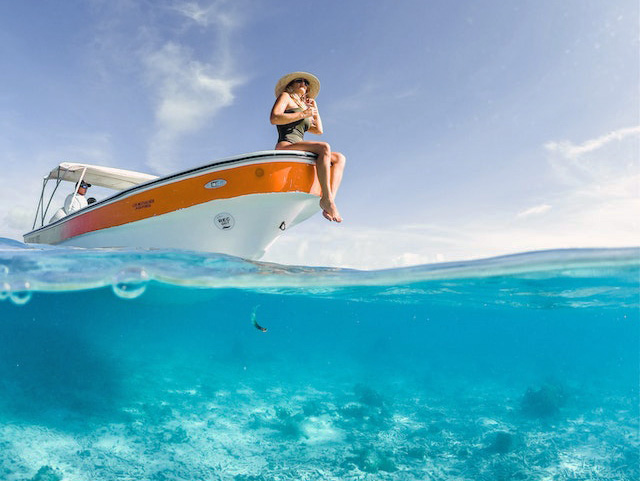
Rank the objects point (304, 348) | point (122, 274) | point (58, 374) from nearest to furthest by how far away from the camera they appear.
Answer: point (122, 274)
point (58, 374)
point (304, 348)

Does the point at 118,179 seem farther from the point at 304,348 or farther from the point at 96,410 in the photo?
the point at 304,348

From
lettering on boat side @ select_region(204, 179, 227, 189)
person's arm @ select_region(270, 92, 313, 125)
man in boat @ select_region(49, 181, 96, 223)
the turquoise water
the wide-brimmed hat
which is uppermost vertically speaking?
the wide-brimmed hat

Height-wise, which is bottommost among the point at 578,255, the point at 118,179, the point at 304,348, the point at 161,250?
the point at 304,348

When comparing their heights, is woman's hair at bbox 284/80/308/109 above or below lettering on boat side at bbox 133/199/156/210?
above

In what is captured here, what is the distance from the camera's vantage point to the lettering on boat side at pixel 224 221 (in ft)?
24.3

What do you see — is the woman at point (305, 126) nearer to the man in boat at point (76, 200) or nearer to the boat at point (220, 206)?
the boat at point (220, 206)

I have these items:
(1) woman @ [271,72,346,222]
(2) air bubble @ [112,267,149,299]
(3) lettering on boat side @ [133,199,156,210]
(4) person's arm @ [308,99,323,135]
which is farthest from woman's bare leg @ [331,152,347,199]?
(2) air bubble @ [112,267,149,299]

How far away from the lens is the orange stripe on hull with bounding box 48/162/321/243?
7.08 metres

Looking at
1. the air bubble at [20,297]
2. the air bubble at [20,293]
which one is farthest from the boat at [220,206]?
the air bubble at [20,297]

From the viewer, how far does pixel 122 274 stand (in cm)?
977

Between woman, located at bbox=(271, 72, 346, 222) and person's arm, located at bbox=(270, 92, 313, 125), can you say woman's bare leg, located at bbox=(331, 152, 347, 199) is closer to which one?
woman, located at bbox=(271, 72, 346, 222)

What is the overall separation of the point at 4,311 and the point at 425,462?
1501cm

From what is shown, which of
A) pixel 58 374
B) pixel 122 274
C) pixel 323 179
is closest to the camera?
pixel 323 179

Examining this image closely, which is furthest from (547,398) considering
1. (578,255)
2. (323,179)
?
(323,179)
